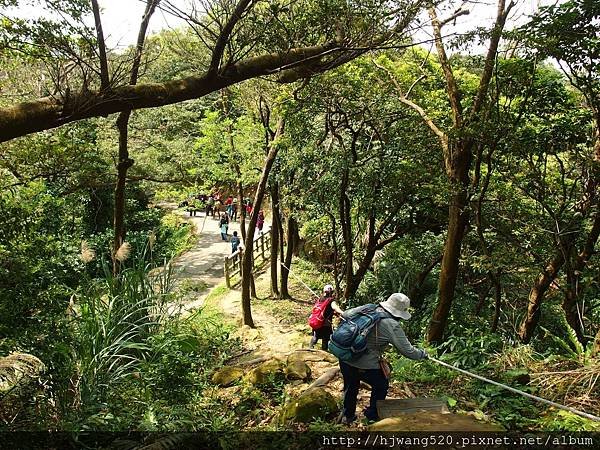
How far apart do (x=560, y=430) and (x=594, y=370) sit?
1.02 metres

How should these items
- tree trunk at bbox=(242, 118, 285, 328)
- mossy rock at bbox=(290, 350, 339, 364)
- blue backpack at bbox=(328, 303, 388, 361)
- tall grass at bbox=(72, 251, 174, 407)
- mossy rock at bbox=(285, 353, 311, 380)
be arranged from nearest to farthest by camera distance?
blue backpack at bbox=(328, 303, 388, 361) → tall grass at bbox=(72, 251, 174, 407) → mossy rock at bbox=(285, 353, 311, 380) → mossy rock at bbox=(290, 350, 339, 364) → tree trunk at bbox=(242, 118, 285, 328)

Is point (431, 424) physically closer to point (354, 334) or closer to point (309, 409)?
point (354, 334)

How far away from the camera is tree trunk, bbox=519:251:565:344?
6.08 m

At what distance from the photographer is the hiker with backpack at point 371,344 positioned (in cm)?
370

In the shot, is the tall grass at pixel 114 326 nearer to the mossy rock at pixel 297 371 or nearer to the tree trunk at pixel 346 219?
the mossy rock at pixel 297 371

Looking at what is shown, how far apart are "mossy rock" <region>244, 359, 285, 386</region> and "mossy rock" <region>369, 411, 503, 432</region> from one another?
209cm

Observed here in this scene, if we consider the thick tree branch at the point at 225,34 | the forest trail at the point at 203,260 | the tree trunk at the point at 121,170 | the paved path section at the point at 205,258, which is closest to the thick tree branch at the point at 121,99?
the thick tree branch at the point at 225,34

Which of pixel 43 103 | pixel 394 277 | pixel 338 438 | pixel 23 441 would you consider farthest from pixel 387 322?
pixel 394 277

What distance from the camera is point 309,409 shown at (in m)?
4.09

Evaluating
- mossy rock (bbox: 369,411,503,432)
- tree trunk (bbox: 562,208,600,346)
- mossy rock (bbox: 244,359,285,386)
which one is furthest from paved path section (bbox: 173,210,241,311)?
mossy rock (bbox: 369,411,503,432)

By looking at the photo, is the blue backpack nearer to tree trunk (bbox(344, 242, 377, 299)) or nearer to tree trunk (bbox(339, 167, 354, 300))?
tree trunk (bbox(339, 167, 354, 300))

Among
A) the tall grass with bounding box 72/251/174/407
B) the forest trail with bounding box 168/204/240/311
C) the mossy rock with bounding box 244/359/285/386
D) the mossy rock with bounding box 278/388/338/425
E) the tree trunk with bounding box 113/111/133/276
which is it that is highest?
the tree trunk with bounding box 113/111/133/276

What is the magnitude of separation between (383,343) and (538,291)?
380 centimetres

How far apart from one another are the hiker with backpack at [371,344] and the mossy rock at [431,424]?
43 cm
